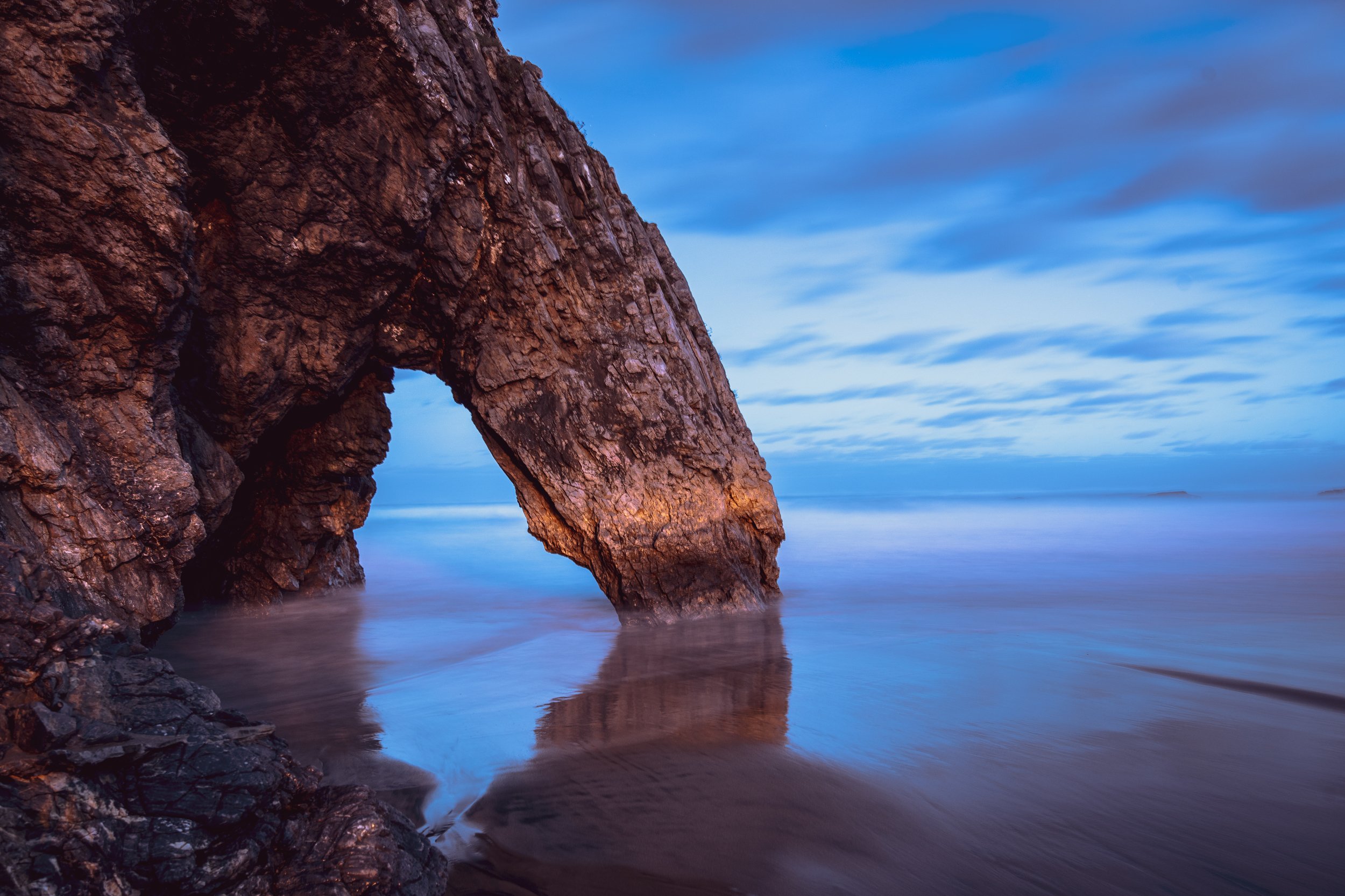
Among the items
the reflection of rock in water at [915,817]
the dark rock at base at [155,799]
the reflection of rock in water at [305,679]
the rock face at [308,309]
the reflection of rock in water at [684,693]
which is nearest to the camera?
the dark rock at base at [155,799]

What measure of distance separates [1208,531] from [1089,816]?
31044mm

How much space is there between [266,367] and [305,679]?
3862 millimetres

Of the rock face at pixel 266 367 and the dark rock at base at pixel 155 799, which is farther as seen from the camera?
the rock face at pixel 266 367

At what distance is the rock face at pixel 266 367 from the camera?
13.4 feet

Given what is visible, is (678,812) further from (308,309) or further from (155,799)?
(308,309)

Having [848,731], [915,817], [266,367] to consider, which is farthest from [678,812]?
[266,367]

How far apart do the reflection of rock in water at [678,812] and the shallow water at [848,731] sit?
25 mm

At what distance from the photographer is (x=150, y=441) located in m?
7.21

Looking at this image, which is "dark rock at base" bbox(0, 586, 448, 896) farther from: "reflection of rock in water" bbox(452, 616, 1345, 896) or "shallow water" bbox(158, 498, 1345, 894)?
"shallow water" bbox(158, 498, 1345, 894)

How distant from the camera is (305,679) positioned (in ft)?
30.7

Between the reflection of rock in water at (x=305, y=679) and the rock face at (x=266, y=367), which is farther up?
the rock face at (x=266, y=367)

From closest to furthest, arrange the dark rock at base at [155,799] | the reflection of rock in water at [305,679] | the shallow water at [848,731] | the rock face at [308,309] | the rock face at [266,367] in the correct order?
the dark rock at base at [155,799] < the rock face at [266,367] < the shallow water at [848,731] < the reflection of rock in water at [305,679] < the rock face at [308,309]

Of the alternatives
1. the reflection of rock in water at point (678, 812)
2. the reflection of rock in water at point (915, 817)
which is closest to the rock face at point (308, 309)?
the reflection of rock in water at point (678, 812)

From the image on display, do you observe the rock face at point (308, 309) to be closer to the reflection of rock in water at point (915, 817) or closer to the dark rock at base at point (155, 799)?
the dark rock at base at point (155, 799)
